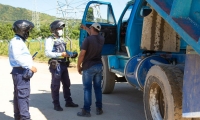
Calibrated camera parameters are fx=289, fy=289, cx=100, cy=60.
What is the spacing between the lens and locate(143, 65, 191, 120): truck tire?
3338 mm

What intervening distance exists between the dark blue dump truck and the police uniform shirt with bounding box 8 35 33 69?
5.79ft

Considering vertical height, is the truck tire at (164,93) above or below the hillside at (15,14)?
below

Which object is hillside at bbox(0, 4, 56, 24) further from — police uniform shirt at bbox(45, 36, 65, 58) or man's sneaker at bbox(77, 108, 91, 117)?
man's sneaker at bbox(77, 108, 91, 117)

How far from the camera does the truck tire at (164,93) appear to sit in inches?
131

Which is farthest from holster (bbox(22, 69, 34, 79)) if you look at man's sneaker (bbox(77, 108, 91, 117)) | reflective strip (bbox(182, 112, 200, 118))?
reflective strip (bbox(182, 112, 200, 118))

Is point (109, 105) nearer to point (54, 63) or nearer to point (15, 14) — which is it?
point (54, 63)

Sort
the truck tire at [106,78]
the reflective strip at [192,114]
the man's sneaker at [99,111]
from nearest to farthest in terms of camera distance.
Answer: the reflective strip at [192,114] → the man's sneaker at [99,111] → the truck tire at [106,78]

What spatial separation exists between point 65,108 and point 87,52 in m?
1.39

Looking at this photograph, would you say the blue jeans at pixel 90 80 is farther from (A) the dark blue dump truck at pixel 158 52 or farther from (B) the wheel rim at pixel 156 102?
(B) the wheel rim at pixel 156 102

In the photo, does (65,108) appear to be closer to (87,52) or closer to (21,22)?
(87,52)

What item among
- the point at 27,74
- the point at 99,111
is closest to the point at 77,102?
the point at 99,111

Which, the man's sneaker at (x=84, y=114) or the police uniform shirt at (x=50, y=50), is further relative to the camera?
the police uniform shirt at (x=50, y=50)

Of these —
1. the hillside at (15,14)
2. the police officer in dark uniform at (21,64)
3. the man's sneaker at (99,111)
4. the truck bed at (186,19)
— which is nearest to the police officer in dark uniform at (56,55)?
the man's sneaker at (99,111)

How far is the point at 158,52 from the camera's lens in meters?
5.20
